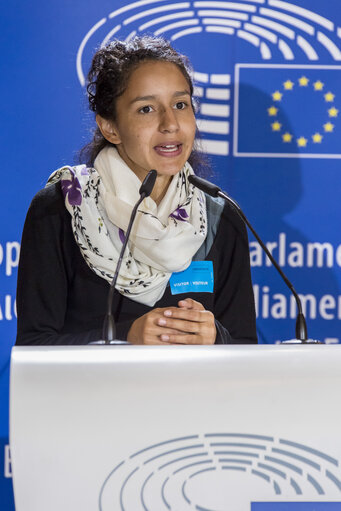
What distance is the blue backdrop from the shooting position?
2.17 metres

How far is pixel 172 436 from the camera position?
924mm

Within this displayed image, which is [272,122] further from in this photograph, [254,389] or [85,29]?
[254,389]

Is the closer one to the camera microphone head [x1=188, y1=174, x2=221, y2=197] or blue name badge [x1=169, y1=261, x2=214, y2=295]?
microphone head [x1=188, y1=174, x2=221, y2=197]

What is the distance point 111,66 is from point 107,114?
0.12 meters

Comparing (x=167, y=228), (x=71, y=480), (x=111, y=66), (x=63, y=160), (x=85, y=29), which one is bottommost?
(x=71, y=480)

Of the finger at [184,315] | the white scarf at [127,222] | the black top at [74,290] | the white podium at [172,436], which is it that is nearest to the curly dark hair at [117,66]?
the white scarf at [127,222]

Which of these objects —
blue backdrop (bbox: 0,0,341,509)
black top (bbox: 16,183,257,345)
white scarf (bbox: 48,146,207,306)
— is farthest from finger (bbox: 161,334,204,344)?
blue backdrop (bbox: 0,0,341,509)

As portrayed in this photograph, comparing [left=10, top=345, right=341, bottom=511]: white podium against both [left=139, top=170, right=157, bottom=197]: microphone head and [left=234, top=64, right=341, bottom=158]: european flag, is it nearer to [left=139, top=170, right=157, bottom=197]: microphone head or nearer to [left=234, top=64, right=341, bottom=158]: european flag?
[left=139, top=170, right=157, bottom=197]: microphone head

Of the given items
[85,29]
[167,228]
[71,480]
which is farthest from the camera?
[85,29]

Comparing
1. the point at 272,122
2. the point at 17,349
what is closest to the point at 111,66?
the point at 272,122

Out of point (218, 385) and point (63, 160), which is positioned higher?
point (63, 160)

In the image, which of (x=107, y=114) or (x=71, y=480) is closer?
(x=71, y=480)

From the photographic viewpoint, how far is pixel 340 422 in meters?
0.93

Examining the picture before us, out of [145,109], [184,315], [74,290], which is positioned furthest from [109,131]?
[184,315]
